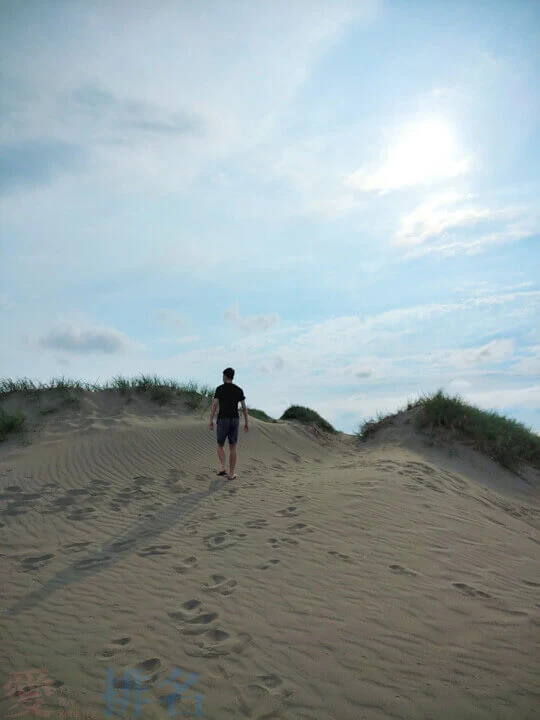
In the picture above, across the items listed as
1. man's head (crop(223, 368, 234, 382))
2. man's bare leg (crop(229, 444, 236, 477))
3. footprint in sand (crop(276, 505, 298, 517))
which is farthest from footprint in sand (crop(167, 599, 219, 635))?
man's head (crop(223, 368, 234, 382))

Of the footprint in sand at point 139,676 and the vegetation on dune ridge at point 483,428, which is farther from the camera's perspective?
the vegetation on dune ridge at point 483,428

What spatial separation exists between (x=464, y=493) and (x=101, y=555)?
6.86 m

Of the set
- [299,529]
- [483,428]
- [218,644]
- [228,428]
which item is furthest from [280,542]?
[483,428]

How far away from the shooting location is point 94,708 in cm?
378

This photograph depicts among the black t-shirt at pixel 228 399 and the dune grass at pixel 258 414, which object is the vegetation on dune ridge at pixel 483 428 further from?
the dune grass at pixel 258 414

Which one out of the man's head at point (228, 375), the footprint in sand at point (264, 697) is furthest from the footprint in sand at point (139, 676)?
the man's head at point (228, 375)

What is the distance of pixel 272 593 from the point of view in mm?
5406

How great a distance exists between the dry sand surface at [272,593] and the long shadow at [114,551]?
0.03 meters

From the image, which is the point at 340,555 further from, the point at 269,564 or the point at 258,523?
the point at 258,523

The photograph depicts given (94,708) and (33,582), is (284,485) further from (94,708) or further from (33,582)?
(94,708)

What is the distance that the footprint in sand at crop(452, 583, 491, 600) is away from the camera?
548cm

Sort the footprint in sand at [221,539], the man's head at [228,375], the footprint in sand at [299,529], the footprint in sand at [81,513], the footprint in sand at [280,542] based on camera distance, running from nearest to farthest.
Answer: the footprint in sand at [280,542]
the footprint in sand at [221,539]
the footprint in sand at [299,529]
the footprint in sand at [81,513]
the man's head at [228,375]

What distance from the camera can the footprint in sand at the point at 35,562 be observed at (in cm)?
650

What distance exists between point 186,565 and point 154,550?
81 cm
